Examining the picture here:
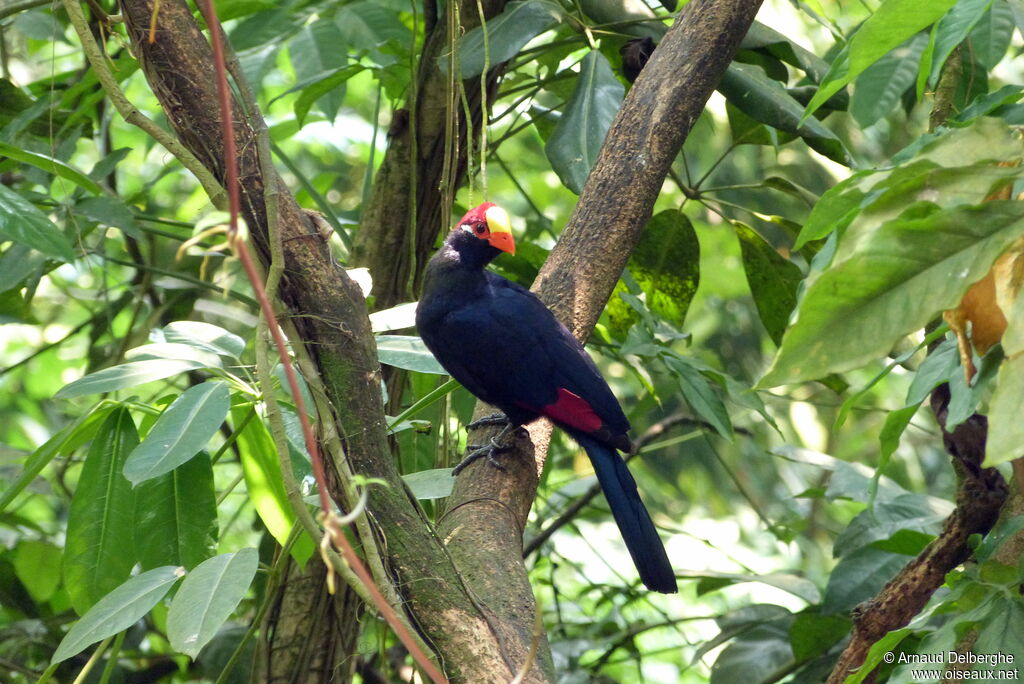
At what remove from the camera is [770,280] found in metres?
2.80

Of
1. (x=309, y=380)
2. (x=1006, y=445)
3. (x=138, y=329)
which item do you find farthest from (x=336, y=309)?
(x=138, y=329)

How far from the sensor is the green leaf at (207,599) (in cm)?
137

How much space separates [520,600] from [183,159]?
3.03ft

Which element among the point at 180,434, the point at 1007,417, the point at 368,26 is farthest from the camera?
the point at 368,26

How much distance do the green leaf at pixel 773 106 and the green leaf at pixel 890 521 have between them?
36.7 inches

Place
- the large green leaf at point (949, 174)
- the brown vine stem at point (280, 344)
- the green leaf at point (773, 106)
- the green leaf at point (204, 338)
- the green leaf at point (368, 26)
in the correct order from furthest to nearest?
the green leaf at point (368, 26), the green leaf at point (773, 106), the green leaf at point (204, 338), the brown vine stem at point (280, 344), the large green leaf at point (949, 174)

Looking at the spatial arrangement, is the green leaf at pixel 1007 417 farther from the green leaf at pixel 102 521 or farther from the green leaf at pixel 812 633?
the green leaf at pixel 812 633

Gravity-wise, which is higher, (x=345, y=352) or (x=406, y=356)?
(x=406, y=356)

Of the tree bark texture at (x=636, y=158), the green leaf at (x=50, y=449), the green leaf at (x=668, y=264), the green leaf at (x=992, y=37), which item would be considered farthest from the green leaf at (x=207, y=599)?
the green leaf at (x=992, y=37)

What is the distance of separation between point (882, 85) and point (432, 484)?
4.97 ft

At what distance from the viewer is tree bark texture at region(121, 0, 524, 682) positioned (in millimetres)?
1481

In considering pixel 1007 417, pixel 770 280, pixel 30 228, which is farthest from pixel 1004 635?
pixel 30 228

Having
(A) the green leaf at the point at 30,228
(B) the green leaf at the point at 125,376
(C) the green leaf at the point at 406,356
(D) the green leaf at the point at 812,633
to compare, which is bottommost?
(D) the green leaf at the point at 812,633

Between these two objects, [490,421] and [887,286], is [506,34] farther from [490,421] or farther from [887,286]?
[887,286]
